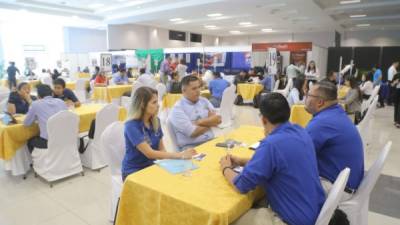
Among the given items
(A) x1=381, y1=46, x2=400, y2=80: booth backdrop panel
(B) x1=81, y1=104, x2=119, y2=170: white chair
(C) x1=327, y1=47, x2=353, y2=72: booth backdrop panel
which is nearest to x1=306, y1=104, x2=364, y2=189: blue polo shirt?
(B) x1=81, y1=104, x2=119, y2=170: white chair

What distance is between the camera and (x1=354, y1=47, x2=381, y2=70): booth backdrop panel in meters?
14.3

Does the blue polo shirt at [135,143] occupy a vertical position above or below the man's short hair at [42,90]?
below

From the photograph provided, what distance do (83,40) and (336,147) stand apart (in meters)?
18.5

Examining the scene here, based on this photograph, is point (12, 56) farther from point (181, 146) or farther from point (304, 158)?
point (304, 158)

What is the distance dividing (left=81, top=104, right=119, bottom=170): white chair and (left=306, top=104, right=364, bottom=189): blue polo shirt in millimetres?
2576

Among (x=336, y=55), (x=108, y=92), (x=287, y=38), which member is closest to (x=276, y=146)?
(x=108, y=92)

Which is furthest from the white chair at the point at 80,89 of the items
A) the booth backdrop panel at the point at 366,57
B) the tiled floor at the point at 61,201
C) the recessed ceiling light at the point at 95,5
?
the booth backdrop panel at the point at 366,57

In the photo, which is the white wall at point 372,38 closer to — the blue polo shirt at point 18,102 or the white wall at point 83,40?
the white wall at point 83,40

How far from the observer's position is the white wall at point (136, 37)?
15055 mm

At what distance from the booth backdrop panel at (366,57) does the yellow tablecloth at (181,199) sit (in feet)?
50.0

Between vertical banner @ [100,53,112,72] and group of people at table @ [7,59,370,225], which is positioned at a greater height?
vertical banner @ [100,53,112,72]

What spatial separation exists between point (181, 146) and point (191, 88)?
577 mm

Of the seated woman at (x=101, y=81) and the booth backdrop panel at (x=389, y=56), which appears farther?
the booth backdrop panel at (x=389, y=56)

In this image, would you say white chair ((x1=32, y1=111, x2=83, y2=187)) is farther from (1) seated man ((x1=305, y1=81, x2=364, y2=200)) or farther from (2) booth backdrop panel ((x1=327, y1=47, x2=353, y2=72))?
(2) booth backdrop panel ((x1=327, y1=47, x2=353, y2=72))
